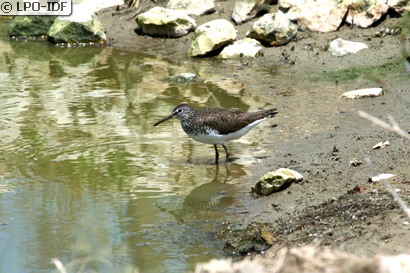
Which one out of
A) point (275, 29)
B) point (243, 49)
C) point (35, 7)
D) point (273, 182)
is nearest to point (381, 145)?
point (273, 182)

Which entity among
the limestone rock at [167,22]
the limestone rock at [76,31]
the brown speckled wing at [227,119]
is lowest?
the limestone rock at [76,31]

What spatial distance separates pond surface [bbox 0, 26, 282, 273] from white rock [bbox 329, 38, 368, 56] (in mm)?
2064

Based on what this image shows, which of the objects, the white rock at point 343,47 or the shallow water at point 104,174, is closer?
the shallow water at point 104,174

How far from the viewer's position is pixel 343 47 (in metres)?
15.0

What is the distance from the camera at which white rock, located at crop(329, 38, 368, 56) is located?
14906mm

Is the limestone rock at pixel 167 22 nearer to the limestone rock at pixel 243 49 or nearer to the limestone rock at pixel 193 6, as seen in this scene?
the limestone rock at pixel 193 6

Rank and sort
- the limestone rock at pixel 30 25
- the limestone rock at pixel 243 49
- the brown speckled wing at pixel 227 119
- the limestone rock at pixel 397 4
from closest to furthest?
the brown speckled wing at pixel 227 119 < the limestone rock at pixel 397 4 < the limestone rock at pixel 243 49 < the limestone rock at pixel 30 25

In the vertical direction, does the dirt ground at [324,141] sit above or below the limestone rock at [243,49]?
above

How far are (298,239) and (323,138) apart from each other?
373cm

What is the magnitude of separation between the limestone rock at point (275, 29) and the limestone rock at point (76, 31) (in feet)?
11.7

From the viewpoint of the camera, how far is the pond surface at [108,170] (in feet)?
25.7

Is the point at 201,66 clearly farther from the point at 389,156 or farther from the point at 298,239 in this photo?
the point at 298,239

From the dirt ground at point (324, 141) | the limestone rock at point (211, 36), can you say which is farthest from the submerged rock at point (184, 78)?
the limestone rock at point (211, 36)

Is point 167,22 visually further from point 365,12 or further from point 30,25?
point 365,12
